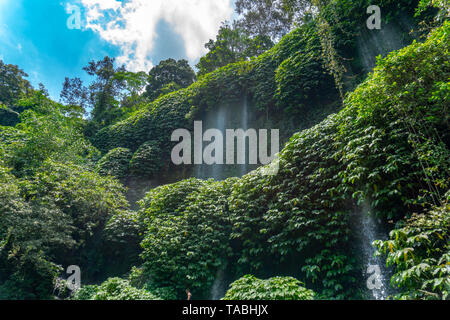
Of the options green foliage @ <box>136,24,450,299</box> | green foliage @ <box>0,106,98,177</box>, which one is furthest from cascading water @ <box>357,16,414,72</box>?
green foliage @ <box>0,106,98,177</box>

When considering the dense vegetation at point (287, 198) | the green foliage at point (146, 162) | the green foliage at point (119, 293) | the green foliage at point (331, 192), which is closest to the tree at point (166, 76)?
the green foliage at point (146, 162)

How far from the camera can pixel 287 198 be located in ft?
17.7

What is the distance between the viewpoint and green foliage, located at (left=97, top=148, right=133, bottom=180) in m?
11.5

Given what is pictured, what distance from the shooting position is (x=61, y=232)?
6590 millimetres

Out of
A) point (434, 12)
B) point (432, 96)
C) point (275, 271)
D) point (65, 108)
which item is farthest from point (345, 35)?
point (65, 108)

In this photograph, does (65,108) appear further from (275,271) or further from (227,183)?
(275,271)

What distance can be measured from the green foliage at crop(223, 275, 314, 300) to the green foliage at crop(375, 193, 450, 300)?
47.4 inches

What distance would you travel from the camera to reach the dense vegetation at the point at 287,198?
12.4 feet

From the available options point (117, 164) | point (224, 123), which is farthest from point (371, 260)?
point (117, 164)

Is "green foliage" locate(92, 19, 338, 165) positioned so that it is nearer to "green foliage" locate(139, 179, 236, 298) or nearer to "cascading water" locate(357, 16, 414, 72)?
"cascading water" locate(357, 16, 414, 72)

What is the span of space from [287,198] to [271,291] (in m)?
2.29

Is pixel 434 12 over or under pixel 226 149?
over

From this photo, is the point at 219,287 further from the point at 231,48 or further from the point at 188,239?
the point at 231,48

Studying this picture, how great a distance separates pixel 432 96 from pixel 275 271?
4.42 m
